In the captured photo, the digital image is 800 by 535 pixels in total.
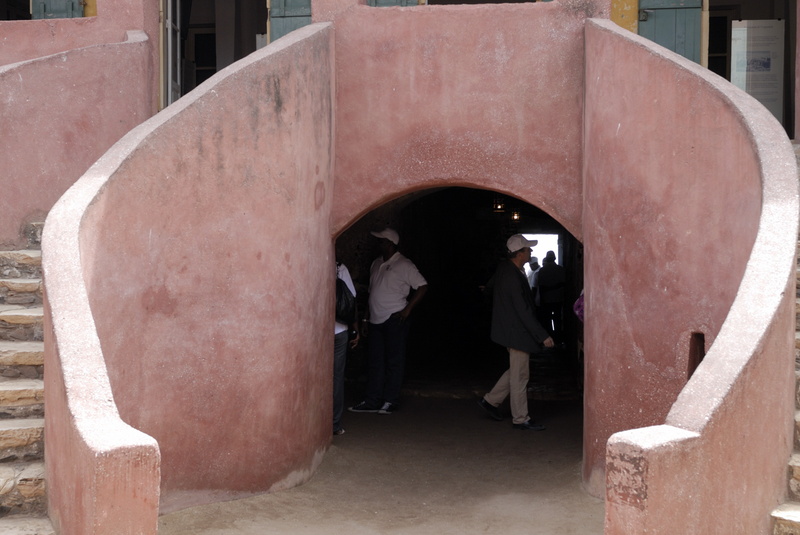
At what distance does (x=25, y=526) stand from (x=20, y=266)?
231 cm

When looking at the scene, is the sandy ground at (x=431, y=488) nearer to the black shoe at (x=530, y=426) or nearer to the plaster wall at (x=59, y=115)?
the black shoe at (x=530, y=426)

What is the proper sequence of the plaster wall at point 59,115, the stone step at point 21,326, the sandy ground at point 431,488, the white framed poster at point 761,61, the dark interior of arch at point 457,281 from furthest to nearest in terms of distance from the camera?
the dark interior of arch at point 457,281 → the white framed poster at point 761,61 → the plaster wall at point 59,115 → the sandy ground at point 431,488 → the stone step at point 21,326

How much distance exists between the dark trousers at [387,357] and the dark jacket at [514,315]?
3.13ft

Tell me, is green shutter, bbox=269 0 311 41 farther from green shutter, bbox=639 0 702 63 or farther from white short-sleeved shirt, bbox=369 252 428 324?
green shutter, bbox=639 0 702 63

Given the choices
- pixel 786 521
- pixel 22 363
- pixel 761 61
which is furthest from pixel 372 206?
pixel 761 61

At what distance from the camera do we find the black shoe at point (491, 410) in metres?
8.83

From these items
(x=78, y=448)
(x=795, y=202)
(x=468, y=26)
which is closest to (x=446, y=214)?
(x=468, y=26)

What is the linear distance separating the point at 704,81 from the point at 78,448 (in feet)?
12.4

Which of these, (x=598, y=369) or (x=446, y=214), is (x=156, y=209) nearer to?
(x=598, y=369)

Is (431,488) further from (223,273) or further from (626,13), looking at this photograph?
(626,13)

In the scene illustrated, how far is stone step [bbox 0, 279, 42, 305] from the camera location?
578cm

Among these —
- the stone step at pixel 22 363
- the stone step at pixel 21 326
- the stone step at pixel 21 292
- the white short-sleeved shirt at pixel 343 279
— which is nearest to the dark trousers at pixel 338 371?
the white short-sleeved shirt at pixel 343 279

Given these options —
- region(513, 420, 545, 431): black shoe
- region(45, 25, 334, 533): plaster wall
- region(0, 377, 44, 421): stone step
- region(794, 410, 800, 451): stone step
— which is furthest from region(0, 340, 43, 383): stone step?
region(513, 420, 545, 431): black shoe

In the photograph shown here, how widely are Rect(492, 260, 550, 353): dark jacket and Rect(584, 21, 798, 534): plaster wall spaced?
172cm
